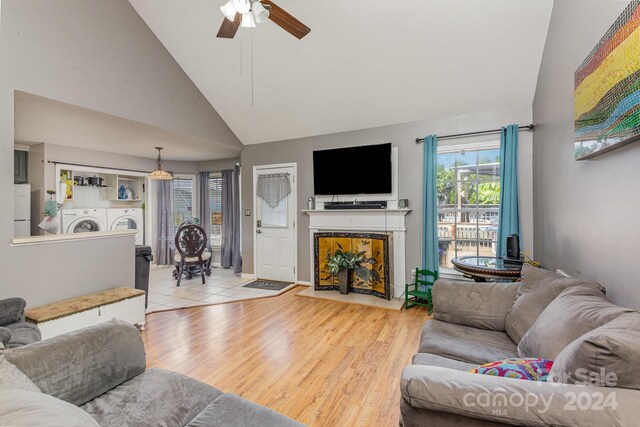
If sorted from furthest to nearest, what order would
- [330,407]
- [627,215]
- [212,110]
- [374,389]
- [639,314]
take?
[212,110] < [374,389] < [330,407] < [627,215] < [639,314]

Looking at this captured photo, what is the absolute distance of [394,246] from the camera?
413 cm

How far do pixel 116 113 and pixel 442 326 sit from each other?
378 centimetres

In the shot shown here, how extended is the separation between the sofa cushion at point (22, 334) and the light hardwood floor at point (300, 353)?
2.76ft

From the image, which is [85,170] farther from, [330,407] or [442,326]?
[442,326]

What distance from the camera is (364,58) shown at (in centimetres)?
339

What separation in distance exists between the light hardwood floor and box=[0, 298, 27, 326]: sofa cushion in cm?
97

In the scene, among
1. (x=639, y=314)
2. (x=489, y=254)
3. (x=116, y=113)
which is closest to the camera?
(x=639, y=314)

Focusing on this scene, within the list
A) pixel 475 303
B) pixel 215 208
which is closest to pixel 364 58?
pixel 475 303

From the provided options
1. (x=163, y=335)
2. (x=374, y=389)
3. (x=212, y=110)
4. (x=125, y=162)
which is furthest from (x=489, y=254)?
(x=125, y=162)

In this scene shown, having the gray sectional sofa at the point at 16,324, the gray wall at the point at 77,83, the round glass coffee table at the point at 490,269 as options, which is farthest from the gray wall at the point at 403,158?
the gray sectional sofa at the point at 16,324

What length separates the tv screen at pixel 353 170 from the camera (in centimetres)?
415

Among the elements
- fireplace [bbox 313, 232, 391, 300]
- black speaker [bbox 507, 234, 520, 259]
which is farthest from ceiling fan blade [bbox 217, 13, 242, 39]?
black speaker [bbox 507, 234, 520, 259]

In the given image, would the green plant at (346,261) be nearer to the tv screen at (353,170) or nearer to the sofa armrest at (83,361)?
the tv screen at (353,170)

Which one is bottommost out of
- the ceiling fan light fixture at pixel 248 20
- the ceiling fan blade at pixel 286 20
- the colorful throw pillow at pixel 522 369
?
the colorful throw pillow at pixel 522 369
